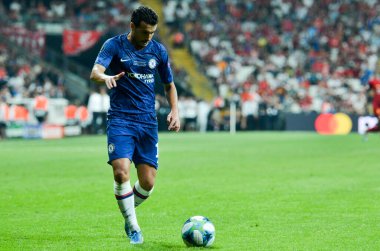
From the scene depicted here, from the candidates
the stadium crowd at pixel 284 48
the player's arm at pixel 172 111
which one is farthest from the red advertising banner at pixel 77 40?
the player's arm at pixel 172 111

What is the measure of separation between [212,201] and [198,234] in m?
4.55

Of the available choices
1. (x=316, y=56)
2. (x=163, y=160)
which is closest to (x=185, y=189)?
(x=163, y=160)

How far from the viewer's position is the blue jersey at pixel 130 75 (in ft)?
31.1

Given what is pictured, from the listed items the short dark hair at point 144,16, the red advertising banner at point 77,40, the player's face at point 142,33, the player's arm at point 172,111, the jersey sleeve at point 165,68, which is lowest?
the player's arm at point 172,111

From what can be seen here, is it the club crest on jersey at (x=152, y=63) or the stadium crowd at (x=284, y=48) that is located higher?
the stadium crowd at (x=284, y=48)

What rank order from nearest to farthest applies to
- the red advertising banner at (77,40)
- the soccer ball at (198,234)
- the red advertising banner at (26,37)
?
the soccer ball at (198,234) → the red advertising banner at (26,37) → the red advertising banner at (77,40)

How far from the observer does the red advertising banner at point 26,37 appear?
4369 centimetres

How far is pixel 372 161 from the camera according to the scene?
22.0 m

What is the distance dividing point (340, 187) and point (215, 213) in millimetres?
4127

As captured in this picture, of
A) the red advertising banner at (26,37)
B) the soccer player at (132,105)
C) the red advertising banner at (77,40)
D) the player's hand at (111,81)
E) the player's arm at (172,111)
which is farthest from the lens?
the red advertising banner at (77,40)

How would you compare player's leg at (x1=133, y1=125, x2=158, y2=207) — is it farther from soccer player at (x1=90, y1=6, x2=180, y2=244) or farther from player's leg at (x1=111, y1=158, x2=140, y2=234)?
player's leg at (x1=111, y1=158, x2=140, y2=234)

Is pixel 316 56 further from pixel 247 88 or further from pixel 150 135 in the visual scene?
pixel 150 135

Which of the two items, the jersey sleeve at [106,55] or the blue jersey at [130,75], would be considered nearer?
the jersey sleeve at [106,55]

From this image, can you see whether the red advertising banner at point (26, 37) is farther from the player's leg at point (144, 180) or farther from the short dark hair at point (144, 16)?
A: the short dark hair at point (144, 16)
